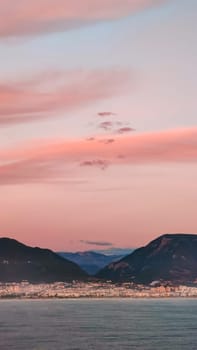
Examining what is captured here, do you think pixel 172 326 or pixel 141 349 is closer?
pixel 141 349

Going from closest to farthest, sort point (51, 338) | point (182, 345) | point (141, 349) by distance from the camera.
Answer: point (141, 349) → point (182, 345) → point (51, 338)

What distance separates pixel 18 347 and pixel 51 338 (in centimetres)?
1994

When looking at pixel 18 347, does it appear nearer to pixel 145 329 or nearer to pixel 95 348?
pixel 95 348

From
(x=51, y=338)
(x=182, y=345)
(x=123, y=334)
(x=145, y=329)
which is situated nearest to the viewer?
(x=182, y=345)

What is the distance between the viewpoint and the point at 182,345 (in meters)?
142

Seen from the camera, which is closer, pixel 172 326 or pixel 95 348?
pixel 95 348

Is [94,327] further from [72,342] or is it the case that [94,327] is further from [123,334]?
[72,342]

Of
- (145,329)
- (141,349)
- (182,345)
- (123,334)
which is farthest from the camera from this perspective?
(145,329)

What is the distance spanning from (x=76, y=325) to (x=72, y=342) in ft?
169

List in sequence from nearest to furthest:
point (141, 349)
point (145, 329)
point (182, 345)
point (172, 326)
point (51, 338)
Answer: point (141, 349) < point (182, 345) < point (51, 338) < point (145, 329) < point (172, 326)

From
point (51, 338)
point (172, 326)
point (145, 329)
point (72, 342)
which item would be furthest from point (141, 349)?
point (172, 326)

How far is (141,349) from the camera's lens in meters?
134

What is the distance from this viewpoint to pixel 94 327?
7485 inches

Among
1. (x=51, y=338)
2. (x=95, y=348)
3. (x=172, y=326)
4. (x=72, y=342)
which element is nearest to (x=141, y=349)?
(x=95, y=348)
